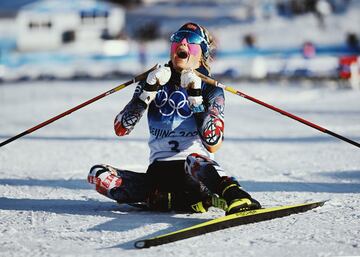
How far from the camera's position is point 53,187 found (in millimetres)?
6801

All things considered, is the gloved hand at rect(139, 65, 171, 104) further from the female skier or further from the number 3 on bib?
the number 3 on bib

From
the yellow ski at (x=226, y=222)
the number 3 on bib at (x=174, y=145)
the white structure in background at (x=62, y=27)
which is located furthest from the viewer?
the white structure in background at (x=62, y=27)

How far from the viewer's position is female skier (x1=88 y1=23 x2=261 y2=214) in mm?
5145

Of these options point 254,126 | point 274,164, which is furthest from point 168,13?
point 274,164

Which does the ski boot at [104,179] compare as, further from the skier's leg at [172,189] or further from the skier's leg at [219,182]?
the skier's leg at [219,182]

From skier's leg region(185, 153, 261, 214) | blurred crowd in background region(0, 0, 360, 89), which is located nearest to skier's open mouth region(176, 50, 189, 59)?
skier's leg region(185, 153, 261, 214)

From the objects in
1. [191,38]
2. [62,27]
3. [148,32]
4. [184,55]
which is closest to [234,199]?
[184,55]

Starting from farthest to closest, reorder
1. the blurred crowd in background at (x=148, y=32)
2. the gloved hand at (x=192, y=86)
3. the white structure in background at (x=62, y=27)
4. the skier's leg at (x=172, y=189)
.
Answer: the white structure in background at (x=62, y=27), the blurred crowd in background at (x=148, y=32), the skier's leg at (x=172, y=189), the gloved hand at (x=192, y=86)

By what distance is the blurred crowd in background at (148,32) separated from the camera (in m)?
38.7

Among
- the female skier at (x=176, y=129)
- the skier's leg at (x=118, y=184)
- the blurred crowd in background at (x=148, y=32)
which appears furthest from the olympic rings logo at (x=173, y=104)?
the blurred crowd in background at (x=148, y=32)

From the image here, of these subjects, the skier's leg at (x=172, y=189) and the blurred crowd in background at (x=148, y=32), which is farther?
the blurred crowd in background at (x=148, y=32)

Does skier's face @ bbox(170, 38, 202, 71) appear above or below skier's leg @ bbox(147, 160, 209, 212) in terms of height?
above

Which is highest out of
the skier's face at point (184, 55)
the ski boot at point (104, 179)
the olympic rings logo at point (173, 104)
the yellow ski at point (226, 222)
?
the skier's face at point (184, 55)

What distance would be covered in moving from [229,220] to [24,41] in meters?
55.7
